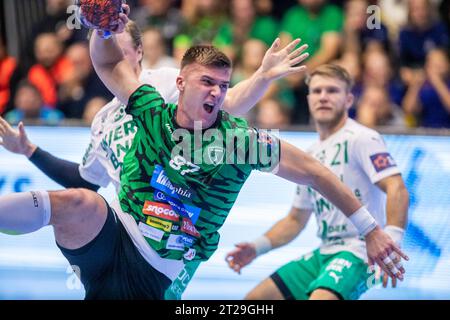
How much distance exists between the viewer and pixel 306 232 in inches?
301

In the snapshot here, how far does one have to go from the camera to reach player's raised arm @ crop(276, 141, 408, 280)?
5281mm

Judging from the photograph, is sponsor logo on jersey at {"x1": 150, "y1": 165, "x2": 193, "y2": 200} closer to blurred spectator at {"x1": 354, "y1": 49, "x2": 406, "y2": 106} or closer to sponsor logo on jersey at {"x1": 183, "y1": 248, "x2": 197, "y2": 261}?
sponsor logo on jersey at {"x1": 183, "y1": 248, "x2": 197, "y2": 261}

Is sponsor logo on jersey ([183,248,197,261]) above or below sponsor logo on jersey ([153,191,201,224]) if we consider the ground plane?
below

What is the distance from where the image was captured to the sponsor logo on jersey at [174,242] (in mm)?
5395

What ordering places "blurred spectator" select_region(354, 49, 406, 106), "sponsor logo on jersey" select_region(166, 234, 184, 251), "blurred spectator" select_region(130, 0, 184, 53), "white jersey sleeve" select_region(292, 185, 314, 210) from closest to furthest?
"sponsor logo on jersey" select_region(166, 234, 184, 251), "white jersey sleeve" select_region(292, 185, 314, 210), "blurred spectator" select_region(354, 49, 406, 106), "blurred spectator" select_region(130, 0, 184, 53)

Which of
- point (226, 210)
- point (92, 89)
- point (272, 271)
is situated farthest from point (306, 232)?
point (92, 89)

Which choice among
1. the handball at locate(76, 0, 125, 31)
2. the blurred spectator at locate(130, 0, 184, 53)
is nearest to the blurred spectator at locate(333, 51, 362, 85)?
the blurred spectator at locate(130, 0, 184, 53)

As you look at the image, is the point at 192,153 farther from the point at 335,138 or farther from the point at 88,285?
the point at 335,138

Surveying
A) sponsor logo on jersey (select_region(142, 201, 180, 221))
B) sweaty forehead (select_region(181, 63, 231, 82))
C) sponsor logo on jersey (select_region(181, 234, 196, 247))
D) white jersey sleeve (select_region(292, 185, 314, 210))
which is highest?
sweaty forehead (select_region(181, 63, 231, 82))

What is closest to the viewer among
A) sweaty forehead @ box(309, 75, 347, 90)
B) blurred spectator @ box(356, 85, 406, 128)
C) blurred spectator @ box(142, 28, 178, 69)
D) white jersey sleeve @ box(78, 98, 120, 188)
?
white jersey sleeve @ box(78, 98, 120, 188)

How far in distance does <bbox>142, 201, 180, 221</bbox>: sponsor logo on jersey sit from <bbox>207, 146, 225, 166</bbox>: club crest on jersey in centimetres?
39

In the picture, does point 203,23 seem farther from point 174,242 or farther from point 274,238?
point 174,242

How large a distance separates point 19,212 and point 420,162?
3994 mm

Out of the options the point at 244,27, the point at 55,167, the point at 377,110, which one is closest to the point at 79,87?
the point at 244,27
